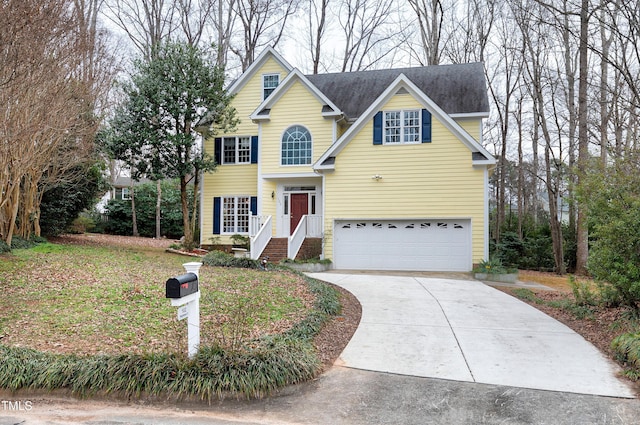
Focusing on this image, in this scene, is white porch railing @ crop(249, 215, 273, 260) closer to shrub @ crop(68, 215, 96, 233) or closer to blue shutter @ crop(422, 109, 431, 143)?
blue shutter @ crop(422, 109, 431, 143)

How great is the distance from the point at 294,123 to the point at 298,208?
3.54 meters

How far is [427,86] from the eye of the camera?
66.7 ft

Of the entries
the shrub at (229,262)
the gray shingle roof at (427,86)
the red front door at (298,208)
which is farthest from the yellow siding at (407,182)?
the shrub at (229,262)

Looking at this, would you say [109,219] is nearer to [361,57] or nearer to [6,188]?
[6,188]

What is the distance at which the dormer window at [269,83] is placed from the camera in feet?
66.0

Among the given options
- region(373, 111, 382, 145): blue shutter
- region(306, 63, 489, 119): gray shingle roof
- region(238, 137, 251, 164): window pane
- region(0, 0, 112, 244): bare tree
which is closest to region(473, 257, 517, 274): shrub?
region(373, 111, 382, 145): blue shutter

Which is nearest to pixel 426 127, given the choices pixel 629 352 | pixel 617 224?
pixel 617 224

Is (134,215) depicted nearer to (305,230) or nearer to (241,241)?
(241,241)

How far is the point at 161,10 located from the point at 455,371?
2590 cm

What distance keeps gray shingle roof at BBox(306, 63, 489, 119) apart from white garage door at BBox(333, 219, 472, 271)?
535 centimetres

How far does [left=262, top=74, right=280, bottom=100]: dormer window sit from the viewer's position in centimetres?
2011

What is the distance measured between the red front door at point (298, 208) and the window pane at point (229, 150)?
359 cm

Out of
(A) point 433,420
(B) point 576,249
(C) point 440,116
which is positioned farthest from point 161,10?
(A) point 433,420

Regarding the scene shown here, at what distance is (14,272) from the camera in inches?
373
